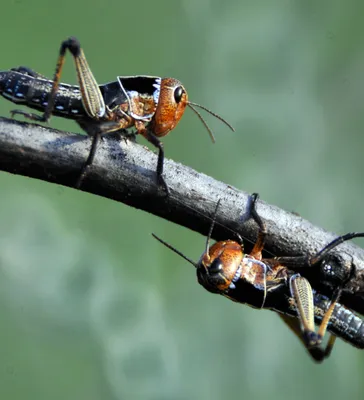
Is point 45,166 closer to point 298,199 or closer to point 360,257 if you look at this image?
point 360,257

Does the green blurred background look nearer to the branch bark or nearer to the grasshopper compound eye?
the grasshopper compound eye

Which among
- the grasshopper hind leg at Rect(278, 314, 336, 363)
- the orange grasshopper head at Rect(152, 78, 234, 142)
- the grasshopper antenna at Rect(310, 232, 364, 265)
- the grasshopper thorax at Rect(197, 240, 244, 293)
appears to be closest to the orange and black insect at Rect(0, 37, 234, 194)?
the orange grasshopper head at Rect(152, 78, 234, 142)

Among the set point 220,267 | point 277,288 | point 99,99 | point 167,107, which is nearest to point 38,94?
point 99,99

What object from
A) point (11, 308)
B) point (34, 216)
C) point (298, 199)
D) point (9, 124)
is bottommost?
point (11, 308)

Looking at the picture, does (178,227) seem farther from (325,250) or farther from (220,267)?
(325,250)

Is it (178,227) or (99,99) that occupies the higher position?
(99,99)

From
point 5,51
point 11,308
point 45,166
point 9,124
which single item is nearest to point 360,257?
point 45,166
